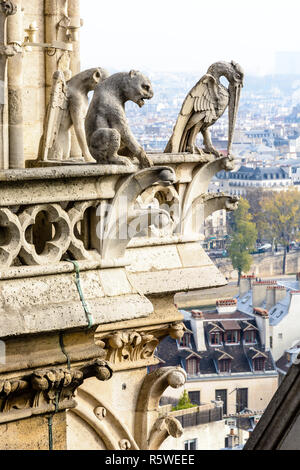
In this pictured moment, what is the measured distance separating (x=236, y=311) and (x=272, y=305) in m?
2.29

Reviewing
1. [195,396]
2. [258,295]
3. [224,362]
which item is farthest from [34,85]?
[258,295]

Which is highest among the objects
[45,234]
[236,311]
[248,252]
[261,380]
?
[248,252]

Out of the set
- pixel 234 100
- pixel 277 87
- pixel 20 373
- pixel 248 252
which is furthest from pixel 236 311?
pixel 277 87

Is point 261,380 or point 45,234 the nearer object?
point 45,234

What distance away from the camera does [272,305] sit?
69062 millimetres

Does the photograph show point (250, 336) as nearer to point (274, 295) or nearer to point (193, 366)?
point (193, 366)

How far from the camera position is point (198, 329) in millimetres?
60188

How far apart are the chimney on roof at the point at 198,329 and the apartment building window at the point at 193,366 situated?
815 millimetres

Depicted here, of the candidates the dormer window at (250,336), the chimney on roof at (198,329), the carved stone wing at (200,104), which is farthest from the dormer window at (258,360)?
the carved stone wing at (200,104)

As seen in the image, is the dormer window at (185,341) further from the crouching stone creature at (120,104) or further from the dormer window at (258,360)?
the crouching stone creature at (120,104)

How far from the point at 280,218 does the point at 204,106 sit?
109 m
